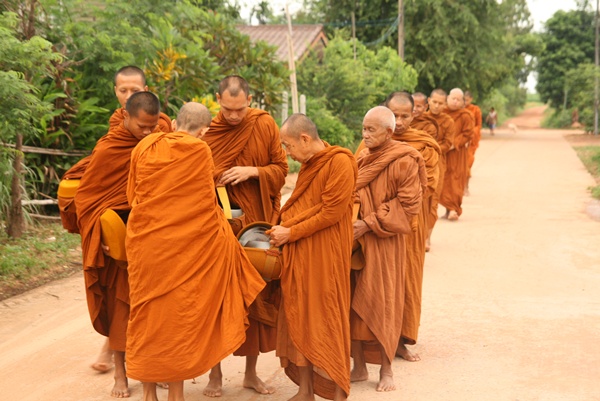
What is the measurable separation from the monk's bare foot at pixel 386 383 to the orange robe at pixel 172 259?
135 cm

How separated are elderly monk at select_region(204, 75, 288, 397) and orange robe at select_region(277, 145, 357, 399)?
1.56 ft

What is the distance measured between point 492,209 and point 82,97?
6675 mm

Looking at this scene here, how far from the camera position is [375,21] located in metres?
34.1

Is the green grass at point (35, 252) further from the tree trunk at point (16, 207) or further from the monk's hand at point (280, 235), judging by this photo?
the monk's hand at point (280, 235)

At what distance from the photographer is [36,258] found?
28.5ft

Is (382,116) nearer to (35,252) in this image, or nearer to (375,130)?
(375,130)

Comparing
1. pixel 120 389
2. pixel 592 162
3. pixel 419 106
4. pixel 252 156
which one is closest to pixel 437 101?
pixel 419 106

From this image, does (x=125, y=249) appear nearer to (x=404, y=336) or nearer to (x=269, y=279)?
(x=269, y=279)

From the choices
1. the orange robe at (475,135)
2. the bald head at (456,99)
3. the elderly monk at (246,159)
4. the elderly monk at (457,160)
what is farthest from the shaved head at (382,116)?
the orange robe at (475,135)

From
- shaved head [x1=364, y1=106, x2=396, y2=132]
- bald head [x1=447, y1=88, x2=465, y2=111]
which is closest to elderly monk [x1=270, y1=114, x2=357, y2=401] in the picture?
shaved head [x1=364, y1=106, x2=396, y2=132]

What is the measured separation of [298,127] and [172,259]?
108cm

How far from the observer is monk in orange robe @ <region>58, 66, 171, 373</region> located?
17.1 ft

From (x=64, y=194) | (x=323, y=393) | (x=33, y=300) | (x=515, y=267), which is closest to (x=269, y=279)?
(x=323, y=393)

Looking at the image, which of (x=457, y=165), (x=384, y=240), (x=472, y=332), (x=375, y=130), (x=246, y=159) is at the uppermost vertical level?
(x=375, y=130)
